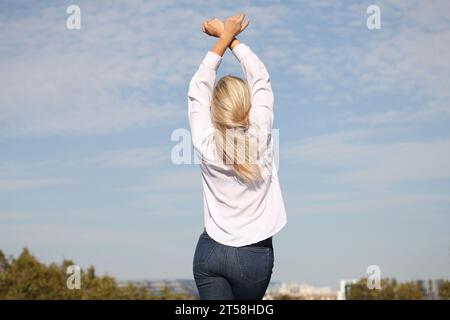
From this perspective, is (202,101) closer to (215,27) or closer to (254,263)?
(215,27)

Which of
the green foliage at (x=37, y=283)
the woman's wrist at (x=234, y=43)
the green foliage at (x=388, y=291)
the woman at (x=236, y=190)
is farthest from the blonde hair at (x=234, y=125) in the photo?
the green foliage at (x=388, y=291)

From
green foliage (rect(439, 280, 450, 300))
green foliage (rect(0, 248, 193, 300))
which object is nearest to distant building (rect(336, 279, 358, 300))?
green foliage (rect(439, 280, 450, 300))

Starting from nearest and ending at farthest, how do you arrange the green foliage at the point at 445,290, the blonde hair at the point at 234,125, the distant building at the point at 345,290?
1. the blonde hair at the point at 234,125
2. the green foliage at the point at 445,290
3. the distant building at the point at 345,290

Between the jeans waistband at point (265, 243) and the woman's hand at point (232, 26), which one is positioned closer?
the jeans waistband at point (265, 243)

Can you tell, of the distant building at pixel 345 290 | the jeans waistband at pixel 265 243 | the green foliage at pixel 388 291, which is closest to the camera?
the jeans waistband at pixel 265 243

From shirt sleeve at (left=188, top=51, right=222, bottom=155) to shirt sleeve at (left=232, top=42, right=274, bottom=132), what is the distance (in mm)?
201

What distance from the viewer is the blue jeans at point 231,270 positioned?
4641 mm

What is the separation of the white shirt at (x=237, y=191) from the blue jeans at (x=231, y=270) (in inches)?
3.0

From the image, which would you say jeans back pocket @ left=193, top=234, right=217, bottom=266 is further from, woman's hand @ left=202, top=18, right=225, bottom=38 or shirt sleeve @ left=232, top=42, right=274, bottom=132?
woman's hand @ left=202, top=18, right=225, bottom=38

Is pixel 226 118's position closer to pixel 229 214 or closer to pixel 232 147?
pixel 232 147

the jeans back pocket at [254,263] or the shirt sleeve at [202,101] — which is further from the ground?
the shirt sleeve at [202,101]

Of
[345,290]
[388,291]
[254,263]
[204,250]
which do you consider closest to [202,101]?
[204,250]

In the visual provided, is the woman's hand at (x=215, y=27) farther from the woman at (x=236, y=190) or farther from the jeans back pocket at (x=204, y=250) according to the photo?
the jeans back pocket at (x=204, y=250)
